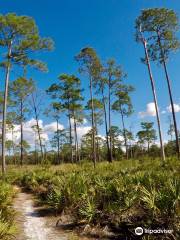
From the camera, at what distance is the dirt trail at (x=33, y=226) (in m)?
7.08

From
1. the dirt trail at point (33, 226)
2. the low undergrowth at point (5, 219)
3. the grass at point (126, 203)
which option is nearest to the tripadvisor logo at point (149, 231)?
the grass at point (126, 203)

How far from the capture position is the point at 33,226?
8.07 metres

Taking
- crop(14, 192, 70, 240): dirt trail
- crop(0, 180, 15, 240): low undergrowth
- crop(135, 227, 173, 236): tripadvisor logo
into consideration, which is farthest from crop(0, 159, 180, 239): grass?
crop(0, 180, 15, 240): low undergrowth

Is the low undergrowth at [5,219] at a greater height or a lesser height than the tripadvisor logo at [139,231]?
greater

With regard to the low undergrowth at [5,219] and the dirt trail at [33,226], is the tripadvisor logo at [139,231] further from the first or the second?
the low undergrowth at [5,219]

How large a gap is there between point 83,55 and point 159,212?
24912mm

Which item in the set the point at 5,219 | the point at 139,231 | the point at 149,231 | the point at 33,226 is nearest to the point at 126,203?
the point at 139,231

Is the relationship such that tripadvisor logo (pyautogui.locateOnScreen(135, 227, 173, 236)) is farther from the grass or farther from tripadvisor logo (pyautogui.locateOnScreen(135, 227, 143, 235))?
the grass

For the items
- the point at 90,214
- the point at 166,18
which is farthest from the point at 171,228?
the point at 166,18

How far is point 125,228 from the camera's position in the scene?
6977mm

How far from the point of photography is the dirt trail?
23.2ft

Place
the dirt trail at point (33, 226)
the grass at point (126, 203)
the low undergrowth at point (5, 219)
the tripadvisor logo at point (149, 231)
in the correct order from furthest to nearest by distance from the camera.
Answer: the dirt trail at point (33, 226), the grass at point (126, 203), the low undergrowth at point (5, 219), the tripadvisor logo at point (149, 231)

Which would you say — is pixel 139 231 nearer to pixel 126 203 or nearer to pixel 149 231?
pixel 149 231

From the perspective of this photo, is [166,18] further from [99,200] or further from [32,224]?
[32,224]
